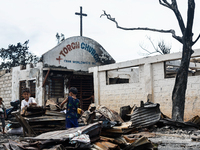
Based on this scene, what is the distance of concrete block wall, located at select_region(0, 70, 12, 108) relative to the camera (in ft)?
60.2

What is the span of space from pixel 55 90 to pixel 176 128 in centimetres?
876

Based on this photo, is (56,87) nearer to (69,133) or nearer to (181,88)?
(181,88)

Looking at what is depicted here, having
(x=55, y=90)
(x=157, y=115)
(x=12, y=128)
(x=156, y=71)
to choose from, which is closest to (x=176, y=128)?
(x=157, y=115)

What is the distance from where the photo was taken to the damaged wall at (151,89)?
34.6 feet

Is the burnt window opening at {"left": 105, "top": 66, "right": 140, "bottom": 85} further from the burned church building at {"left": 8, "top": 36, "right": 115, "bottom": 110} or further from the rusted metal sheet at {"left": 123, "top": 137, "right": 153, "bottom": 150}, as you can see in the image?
the rusted metal sheet at {"left": 123, "top": 137, "right": 153, "bottom": 150}

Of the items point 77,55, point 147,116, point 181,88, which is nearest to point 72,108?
point 147,116

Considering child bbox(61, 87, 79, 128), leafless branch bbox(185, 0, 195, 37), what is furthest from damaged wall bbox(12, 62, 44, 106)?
child bbox(61, 87, 79, 128)

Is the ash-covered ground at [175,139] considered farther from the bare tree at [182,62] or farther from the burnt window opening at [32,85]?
the burnt window opening at [32,85]

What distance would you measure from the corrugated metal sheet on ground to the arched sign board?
309 inches

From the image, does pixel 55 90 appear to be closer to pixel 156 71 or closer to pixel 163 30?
pixel 156 71

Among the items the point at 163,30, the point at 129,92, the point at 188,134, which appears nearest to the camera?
the point at 188,134

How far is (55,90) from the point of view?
15.8 meters

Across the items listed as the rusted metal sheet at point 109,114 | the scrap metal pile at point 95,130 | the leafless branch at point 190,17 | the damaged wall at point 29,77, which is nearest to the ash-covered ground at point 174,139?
the scrap metal pile at point 95,130

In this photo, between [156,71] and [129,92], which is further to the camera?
[129,92]
